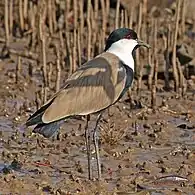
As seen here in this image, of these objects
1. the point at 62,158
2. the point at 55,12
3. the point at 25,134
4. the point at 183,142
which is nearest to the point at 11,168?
the point at 62,158

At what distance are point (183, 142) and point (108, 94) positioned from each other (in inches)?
52.3

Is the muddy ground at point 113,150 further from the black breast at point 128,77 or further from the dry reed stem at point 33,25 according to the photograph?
the dry reed stem at point 33,25

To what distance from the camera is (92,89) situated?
6645 mm

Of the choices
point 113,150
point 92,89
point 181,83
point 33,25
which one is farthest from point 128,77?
point 33,25

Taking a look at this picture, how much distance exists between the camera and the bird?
6301mm

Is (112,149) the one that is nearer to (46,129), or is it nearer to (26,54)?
(46,129)

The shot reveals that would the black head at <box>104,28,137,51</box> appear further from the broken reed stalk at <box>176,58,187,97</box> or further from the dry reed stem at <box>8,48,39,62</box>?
the dry reed stem at <box>8,48,39,62</box>

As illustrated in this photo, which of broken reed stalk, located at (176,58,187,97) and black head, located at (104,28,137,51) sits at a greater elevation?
black head, located at (104,28,137,51)

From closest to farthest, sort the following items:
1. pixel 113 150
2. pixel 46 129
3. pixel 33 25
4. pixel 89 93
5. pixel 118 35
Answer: pixel 46 129 < pixel 89 93 < pixel 118 35 < pixel 113 150 < pixel 33 25

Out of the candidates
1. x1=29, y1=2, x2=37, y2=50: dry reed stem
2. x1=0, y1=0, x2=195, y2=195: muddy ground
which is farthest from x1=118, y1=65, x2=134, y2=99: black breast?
x1=29, y1=2, x2=37, y2=50: dry reed stem

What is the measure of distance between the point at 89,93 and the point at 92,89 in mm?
57

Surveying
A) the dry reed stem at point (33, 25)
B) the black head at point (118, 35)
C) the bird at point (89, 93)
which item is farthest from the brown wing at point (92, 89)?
the dry reed stem at point (33, 25)

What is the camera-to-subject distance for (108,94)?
263 inches

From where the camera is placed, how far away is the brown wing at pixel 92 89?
6449mm
